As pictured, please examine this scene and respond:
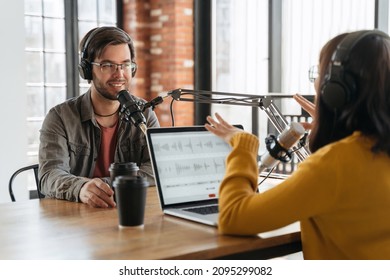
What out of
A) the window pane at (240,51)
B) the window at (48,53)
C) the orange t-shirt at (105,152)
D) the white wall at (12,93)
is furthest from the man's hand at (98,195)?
the window pane at (240,51)

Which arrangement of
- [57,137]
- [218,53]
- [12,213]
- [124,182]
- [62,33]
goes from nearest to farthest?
[124,182]
[12,213]
[57,137]
[62,33]
[218,53]

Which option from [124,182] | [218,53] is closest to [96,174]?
[124,182]

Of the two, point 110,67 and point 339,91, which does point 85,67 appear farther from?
point 339,91

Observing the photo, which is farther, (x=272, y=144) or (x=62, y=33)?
(x=62, y=33)

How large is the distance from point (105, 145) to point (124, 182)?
2.70ft

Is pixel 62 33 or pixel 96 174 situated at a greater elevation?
pixel 62 33

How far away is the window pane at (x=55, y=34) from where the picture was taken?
493 cm

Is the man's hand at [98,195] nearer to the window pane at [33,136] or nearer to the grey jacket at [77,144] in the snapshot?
the grey jacket at [77,144]

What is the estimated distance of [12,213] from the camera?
1746 mm

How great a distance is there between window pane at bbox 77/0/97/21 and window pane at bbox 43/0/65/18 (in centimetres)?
17

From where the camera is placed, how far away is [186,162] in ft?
5.86
